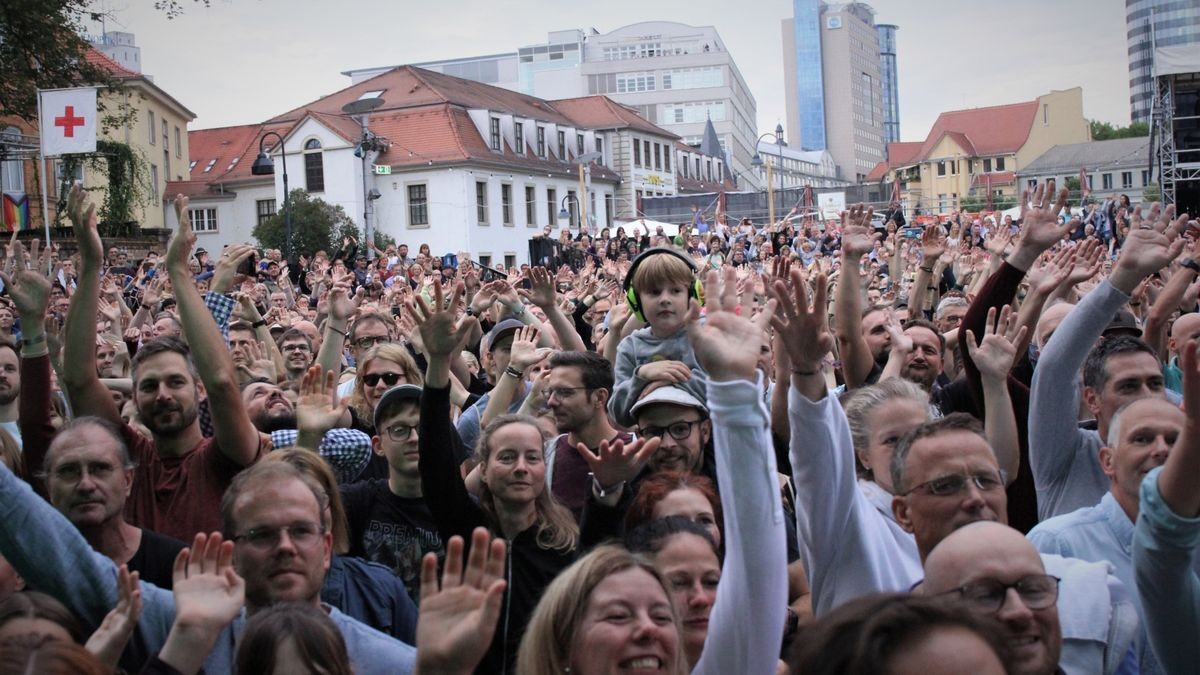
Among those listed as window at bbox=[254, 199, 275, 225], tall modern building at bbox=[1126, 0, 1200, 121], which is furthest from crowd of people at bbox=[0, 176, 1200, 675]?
tall modern building at bbox=[1126, 0, 1200, 121]

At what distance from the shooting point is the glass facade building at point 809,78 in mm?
184625

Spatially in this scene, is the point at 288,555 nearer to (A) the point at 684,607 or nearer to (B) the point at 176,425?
(A) the point at 684,607

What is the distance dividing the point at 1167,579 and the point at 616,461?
61.1 inches

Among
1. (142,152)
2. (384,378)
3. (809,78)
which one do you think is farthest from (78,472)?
(809,78)

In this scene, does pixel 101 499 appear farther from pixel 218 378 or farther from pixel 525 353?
pixel 525 353

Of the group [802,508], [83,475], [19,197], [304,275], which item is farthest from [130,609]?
[19,197]

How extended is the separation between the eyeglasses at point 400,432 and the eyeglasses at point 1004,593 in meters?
2.54

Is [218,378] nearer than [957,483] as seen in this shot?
No

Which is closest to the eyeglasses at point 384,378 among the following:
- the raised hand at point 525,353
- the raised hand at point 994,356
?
the raised hand at point 525,353

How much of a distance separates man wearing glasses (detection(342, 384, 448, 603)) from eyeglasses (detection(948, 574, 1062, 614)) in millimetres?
2038

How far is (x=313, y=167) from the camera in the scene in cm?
5441

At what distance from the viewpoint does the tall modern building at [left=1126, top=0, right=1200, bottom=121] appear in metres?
140

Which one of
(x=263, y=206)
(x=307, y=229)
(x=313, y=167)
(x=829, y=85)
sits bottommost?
(x=307, y=229)

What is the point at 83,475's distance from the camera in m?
3.53
